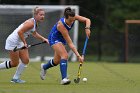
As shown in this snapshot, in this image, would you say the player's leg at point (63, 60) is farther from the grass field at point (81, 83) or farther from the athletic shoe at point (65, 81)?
→ the grass field at point (81, 83)

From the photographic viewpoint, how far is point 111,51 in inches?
1229

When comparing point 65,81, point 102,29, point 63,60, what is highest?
point 63,60

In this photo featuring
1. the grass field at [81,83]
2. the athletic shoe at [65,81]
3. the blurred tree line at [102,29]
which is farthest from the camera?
the blurred tree line at [102,29]

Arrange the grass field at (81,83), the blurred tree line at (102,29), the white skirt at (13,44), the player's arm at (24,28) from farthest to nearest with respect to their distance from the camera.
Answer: the blurred tree line at (102,29) < the white skirt at (13,44) < the player's arm at (24,28) < the grass field at (81,83)

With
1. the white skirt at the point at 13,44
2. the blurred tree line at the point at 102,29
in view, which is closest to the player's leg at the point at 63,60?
the white skirt at the point at 13,44

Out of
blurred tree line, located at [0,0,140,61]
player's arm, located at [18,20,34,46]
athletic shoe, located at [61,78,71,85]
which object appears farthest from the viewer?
blurred tree line, located at [0,0,140,61]

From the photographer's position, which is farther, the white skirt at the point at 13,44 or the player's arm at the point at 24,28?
the white skirt at the point at 13,44

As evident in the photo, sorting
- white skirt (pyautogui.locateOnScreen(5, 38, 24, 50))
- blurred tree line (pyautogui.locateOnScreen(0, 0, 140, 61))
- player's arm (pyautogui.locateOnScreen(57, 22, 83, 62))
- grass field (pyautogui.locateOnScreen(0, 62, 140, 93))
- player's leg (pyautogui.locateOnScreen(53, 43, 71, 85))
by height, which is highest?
player's arm (pyautogui.locateOnScreen(57, 22, 83, 62))

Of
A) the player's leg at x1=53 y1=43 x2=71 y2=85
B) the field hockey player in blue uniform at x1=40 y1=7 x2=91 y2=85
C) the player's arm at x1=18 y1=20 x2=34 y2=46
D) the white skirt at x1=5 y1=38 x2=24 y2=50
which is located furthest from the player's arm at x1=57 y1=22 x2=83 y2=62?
the white skirt at x1=5 y1=38 x2=24 y2=50

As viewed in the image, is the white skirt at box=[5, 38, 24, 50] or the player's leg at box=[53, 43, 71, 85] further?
the white skirt at box=[5, 38, 24, 50]

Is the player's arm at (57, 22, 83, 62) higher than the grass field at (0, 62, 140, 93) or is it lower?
higher

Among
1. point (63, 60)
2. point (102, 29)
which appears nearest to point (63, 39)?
point (63, 60)

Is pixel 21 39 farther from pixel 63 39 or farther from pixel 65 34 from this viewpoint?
pixel 65 34

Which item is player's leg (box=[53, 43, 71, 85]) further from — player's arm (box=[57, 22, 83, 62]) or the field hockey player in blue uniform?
player's arm (box=[57, 22, 83, 62])
